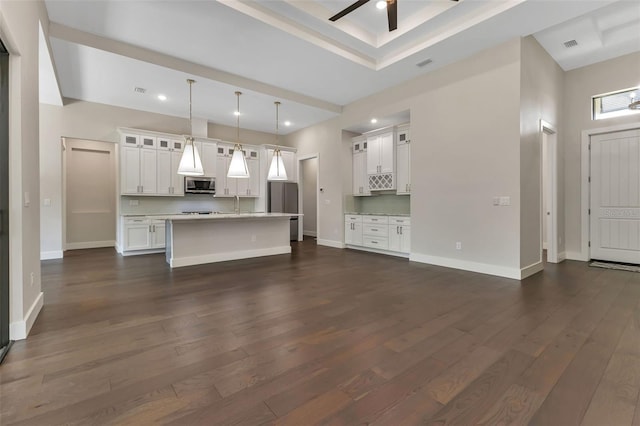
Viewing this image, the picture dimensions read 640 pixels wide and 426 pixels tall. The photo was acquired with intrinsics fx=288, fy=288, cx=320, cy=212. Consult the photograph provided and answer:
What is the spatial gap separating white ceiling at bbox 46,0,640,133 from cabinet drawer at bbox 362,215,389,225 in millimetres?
2655

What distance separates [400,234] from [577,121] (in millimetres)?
3815

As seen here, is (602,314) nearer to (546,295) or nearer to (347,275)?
(546,295)

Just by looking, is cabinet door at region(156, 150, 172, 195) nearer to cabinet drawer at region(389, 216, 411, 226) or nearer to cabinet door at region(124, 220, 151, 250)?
cabinet door at region(124, 220, 151, 250)

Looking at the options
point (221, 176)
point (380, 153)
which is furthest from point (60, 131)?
point (380, 153)

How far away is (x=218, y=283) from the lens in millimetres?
3867

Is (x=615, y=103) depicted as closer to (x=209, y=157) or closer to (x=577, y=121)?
(x=577, y=121)

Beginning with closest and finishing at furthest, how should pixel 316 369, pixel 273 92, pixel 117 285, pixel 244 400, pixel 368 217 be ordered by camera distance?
pixel 244 400 → pixel 316 369 → pixel 117 285 → pixel 273 92 → pixel 368 217

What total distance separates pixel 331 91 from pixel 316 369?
5389 millimetres

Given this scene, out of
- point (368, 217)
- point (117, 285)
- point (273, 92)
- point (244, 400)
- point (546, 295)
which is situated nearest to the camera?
point (244, 400)

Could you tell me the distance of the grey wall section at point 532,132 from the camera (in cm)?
410

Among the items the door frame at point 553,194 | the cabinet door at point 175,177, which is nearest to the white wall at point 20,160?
the cabinet door at point 175,177

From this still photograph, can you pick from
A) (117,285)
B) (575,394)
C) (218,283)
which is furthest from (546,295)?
(117,285)

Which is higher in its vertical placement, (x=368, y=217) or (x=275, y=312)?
(x=368, y=217)

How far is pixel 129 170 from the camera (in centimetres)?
616
